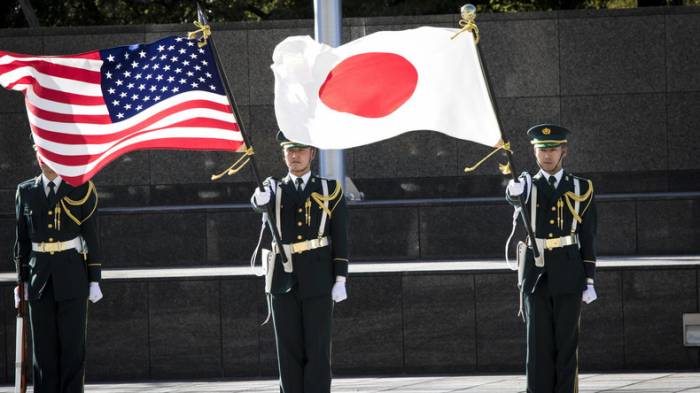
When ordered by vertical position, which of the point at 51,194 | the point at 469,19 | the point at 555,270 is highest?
the point at 469,19

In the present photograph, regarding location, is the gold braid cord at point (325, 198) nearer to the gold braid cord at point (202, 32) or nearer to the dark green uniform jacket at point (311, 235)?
the dark green uniform jacket at point (311, 235)

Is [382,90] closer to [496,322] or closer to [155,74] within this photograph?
[155,74]

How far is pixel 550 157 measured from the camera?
27.9ft

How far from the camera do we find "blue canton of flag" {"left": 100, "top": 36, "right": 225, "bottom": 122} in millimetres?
7836

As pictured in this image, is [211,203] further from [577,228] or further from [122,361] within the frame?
[577,228]

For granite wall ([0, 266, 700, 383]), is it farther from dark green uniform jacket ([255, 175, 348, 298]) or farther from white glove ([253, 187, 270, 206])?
white glove ([253, 187, 270, 206])

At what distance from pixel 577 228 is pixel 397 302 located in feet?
9.16

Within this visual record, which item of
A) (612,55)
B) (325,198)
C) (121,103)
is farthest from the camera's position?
(612,55)

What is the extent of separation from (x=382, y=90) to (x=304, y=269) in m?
1.40

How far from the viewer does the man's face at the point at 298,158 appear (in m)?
8.51

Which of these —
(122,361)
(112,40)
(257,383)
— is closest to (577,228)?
(257,383)

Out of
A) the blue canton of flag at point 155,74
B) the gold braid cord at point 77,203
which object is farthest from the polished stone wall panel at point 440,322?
the blue canton of flag at point 155,74

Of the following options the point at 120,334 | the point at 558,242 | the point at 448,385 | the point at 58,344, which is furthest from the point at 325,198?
the point at 120,334

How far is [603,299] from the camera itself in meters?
10.8
